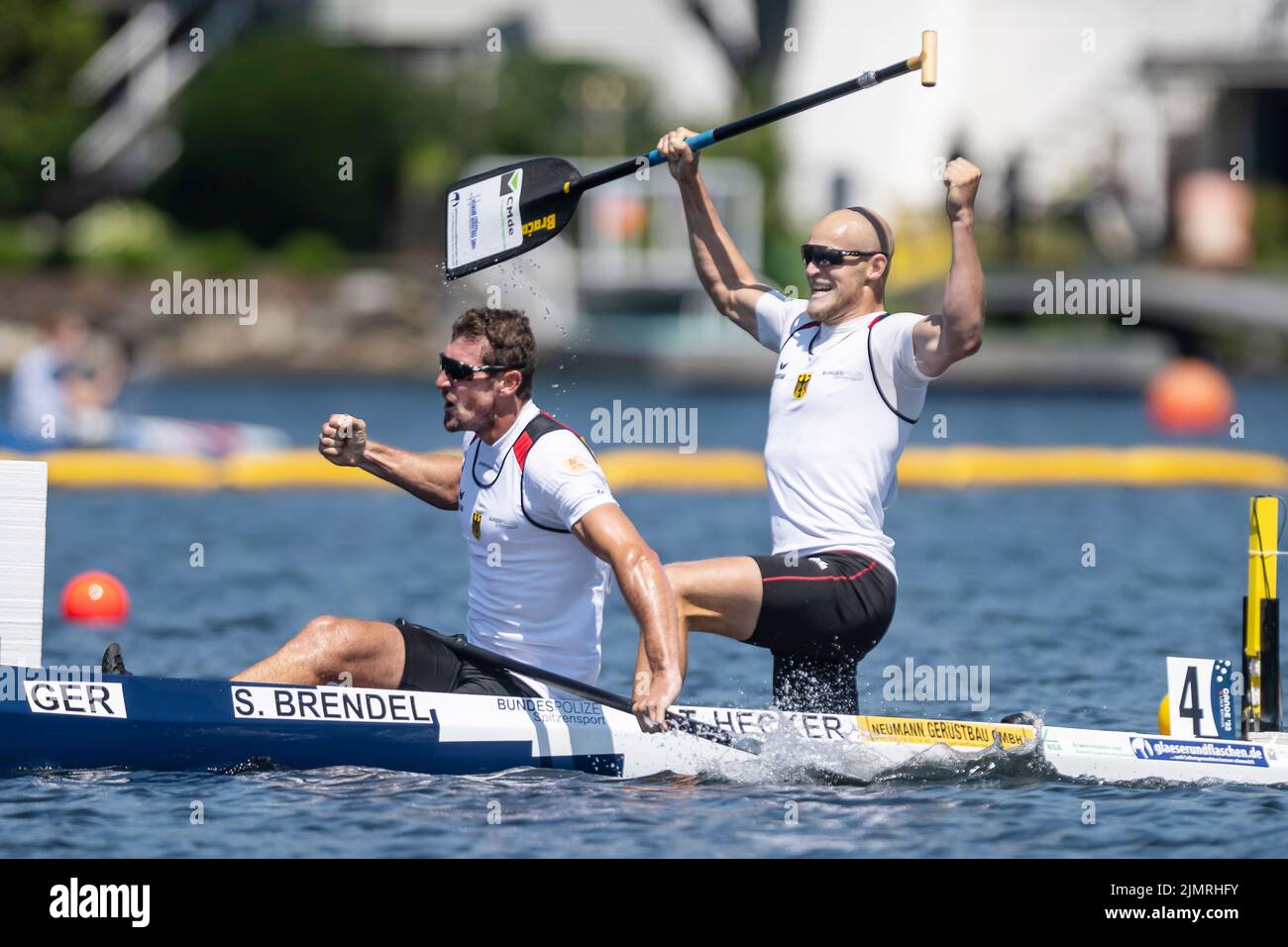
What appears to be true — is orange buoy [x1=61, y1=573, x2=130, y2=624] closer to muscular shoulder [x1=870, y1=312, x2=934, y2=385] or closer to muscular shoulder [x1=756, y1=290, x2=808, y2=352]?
muscular shoulder [x1=756, y1=290, x2=808, y2=352]

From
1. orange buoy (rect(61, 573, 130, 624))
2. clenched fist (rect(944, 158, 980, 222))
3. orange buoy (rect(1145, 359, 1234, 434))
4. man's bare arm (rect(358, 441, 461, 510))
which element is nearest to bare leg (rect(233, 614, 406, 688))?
man's bare arm (rect(358, 441, 461, 510))

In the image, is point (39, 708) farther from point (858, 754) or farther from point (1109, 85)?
point (1109, 85)

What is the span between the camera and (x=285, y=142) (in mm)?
38281

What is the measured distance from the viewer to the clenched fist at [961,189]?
720 centimetres

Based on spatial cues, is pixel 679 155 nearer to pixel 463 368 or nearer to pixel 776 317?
pixel 776 317

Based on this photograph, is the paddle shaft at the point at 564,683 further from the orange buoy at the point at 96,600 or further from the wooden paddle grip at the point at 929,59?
the orange buoy at the point at 96,600

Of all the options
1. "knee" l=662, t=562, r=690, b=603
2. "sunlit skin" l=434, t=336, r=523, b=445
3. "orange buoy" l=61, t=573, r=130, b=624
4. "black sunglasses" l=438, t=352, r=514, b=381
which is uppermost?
"black sunglasses" l=438, t=352, r=514, b=381

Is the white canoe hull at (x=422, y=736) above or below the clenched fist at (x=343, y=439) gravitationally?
below

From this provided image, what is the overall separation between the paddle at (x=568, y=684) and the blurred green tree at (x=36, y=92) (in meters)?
33.0

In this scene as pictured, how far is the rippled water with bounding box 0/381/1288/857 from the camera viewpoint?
717cm

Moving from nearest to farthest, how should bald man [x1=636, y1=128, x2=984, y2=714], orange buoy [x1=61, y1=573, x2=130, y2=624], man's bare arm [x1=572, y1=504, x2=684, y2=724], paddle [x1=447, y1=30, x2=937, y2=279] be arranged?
man's bare arm [x1=572, y1=504, x2=684, y2=724] → bald man [x1=636, y1=128, x2=984, y2=714] → paddle [x1=447, y1=30, x2=937, y2=279] → orange buoy [x1=61, y1=573, x2=130, y2=624]

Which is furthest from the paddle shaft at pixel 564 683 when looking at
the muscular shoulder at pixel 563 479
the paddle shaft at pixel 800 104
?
the paddle shaft at pixel 800 104

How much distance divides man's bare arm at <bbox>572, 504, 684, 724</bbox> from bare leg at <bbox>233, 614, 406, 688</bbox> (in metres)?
1.13

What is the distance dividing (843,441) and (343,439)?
1901mm
